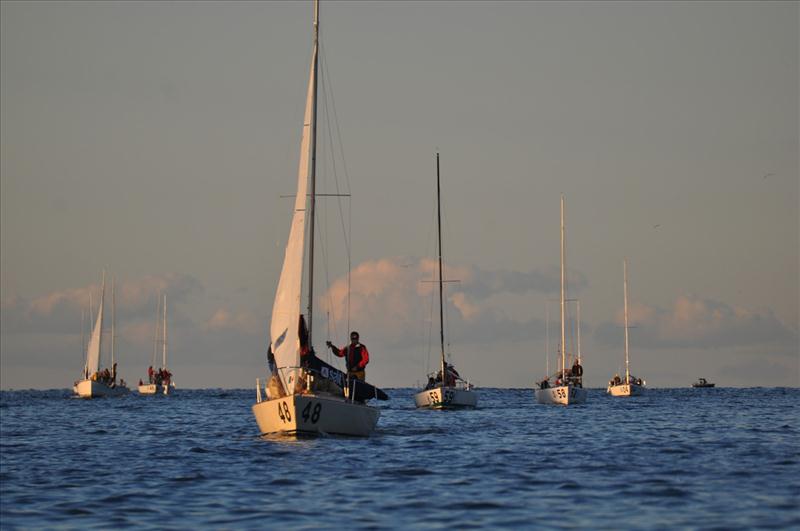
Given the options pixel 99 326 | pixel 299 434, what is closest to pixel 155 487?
pixel 299 434

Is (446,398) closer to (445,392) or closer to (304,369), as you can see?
(445,392)

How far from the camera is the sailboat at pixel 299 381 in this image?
35656mm

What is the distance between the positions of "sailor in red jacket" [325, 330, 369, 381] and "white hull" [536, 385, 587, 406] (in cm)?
4604

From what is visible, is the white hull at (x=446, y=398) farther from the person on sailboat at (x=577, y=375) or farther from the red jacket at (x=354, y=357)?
the red jacket at (x=354, y=357)

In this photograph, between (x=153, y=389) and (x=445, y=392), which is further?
(x=153, y=389)

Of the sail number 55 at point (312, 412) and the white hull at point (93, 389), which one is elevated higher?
the white hull at point (93, 389)

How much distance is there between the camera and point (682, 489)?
86.6ft

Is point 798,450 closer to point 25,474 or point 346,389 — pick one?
point 346,389

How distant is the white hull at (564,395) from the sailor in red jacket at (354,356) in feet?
151

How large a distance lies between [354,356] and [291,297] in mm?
3301

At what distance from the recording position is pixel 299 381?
36719 millimetres

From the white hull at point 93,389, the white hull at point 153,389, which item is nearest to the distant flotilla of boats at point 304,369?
the white hull at point 93,389

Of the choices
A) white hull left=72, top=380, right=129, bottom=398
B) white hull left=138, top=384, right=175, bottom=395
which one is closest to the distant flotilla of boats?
white hull left=72, top=380, right=129, bottom=398

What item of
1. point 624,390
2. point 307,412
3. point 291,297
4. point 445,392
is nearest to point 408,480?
point 307,412
